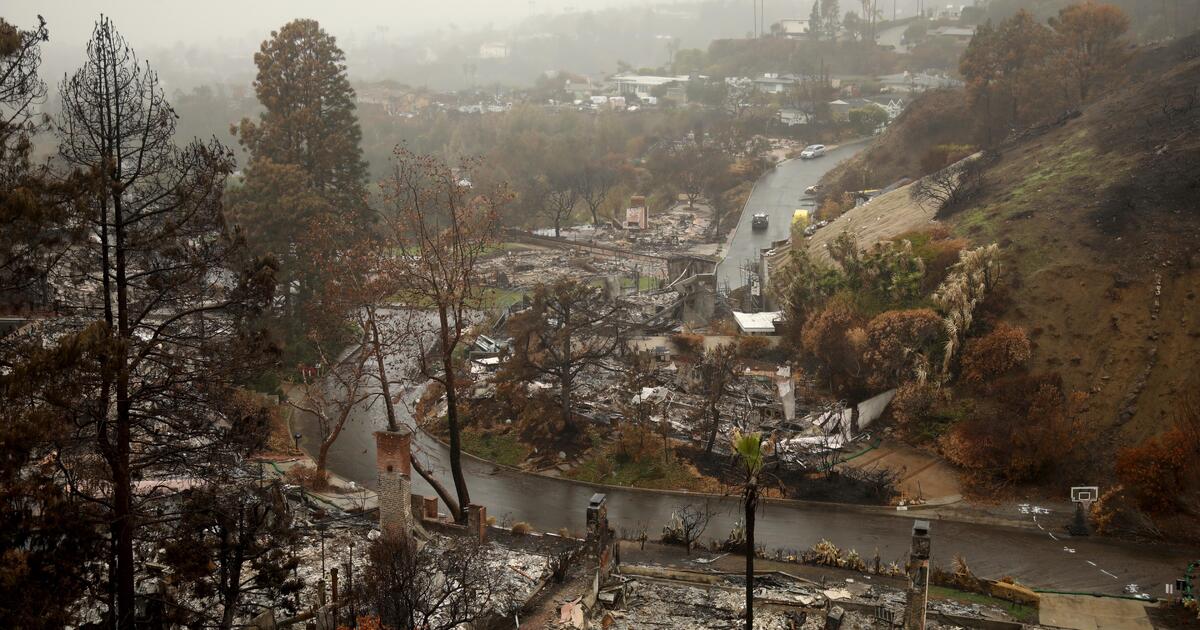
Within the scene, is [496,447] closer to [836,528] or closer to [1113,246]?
[836,528]

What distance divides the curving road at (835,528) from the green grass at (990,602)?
1504 mm

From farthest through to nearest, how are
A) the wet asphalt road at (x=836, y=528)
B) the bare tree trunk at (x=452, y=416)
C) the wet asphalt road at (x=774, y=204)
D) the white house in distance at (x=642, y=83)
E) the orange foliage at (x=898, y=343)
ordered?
the white house in distance at (x=642, y=83) < the wet asphalt road at (x=774, y=204) < the orange foliage at (x=898, y=343) < the bare tree trunk at (x=452, y=416) < the wet asphalt road at (x=836, y=528)

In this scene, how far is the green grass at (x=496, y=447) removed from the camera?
2389 cm

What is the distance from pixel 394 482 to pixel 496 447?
397 inches

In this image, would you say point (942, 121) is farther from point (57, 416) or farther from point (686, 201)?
point (57, 416)

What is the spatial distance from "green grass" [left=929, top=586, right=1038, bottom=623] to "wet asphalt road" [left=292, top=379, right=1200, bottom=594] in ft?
4.91

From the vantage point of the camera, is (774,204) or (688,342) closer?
(688,342)

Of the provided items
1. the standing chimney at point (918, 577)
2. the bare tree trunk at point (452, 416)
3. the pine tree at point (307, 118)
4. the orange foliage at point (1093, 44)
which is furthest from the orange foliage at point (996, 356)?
the orange foliage at point (1093, 44)

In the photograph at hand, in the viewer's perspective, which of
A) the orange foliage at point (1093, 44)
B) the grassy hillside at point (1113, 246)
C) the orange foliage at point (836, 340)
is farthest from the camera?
the orange foliage at point (1093, 44)

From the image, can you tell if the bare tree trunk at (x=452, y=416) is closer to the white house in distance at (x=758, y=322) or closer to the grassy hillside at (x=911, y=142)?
the white house in distance at (x=758, y=322)

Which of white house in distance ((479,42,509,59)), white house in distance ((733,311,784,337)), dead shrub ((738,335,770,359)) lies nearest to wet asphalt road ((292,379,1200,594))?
dead shrub ((738,335,770,359))

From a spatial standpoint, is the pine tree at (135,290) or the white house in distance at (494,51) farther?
the white house in distance at (494,51)

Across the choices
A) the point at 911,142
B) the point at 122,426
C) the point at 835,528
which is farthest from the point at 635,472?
the point at 911,142

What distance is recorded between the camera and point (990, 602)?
15.9 metres
